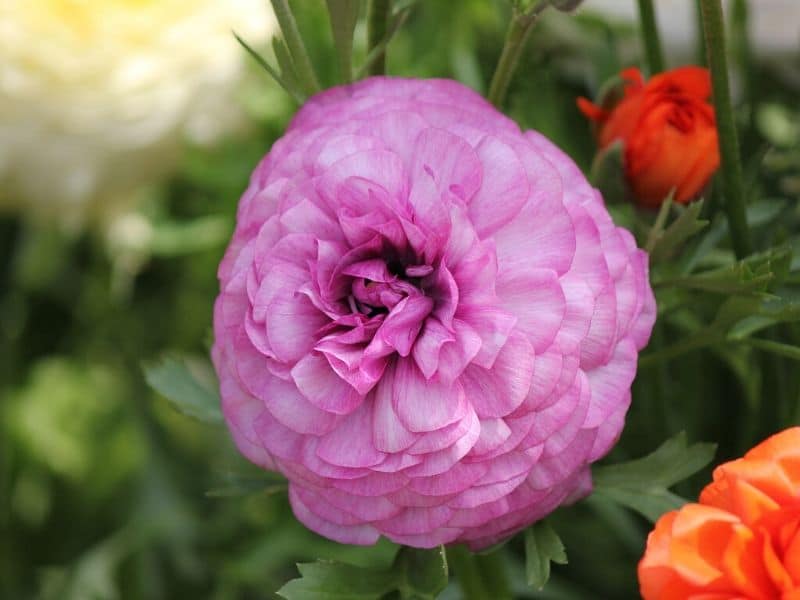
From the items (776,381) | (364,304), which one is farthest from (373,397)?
(776,381)

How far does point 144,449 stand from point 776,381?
0.35 metres

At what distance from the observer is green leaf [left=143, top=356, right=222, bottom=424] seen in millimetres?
300

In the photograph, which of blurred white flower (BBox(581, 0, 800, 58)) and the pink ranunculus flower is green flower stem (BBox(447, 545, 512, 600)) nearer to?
the pink ranunculus flower

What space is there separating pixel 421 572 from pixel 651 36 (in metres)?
0.16

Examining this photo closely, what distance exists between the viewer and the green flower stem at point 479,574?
0.29 meters

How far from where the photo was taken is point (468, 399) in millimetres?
230

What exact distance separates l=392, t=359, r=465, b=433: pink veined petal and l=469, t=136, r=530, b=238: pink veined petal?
34 millimetres

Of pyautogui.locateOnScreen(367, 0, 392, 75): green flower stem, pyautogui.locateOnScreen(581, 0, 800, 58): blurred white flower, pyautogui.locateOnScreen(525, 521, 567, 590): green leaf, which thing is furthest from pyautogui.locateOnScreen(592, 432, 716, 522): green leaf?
pyautogui.locateOnScreen(581, 0, 800, 58): blurred white flower

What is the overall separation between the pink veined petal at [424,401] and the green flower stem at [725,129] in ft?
0.30

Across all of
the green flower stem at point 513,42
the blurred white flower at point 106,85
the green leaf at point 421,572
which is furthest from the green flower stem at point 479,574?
the blurred white flower at point 106,85

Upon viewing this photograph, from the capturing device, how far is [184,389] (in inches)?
12.1

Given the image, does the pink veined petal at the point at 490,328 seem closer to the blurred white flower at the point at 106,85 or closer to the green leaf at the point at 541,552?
the green leaf at the point at 541,552

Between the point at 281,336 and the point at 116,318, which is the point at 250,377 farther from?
the point at 116,318

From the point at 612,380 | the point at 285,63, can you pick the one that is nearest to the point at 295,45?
the point at 285,63
